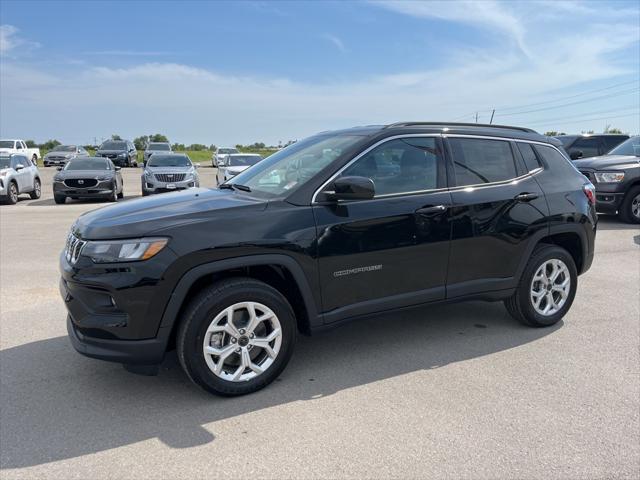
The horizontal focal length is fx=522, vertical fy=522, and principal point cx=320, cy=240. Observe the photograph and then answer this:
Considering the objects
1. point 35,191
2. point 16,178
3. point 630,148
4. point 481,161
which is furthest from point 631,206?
point 35,191

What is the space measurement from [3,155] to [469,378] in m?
16.6

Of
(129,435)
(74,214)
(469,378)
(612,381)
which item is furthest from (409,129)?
(74,214)

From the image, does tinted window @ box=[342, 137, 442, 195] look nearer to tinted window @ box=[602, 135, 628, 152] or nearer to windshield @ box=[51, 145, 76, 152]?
tinted window @ box=[602, 135, 628, 152]

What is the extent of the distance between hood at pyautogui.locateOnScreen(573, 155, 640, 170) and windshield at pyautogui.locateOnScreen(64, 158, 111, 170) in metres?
13.6

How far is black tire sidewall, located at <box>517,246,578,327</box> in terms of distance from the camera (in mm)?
4664

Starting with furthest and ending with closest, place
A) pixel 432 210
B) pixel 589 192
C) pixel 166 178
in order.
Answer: pixel 166 178, pixel 589 192, pixel 432 210

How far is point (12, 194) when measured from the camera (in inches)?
613

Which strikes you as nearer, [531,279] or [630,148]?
[531,279]

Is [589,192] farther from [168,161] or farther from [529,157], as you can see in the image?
[168,161]

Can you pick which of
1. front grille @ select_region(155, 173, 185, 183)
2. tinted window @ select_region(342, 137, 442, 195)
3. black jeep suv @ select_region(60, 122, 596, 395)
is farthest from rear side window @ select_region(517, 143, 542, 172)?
front grille @ select_region(155, 173, 185, 183)

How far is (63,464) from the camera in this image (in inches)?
110

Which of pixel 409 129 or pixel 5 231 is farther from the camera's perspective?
pixel 5 231

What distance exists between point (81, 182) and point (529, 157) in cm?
1419

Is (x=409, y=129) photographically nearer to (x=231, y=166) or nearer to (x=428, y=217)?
(x=428, y=217)
